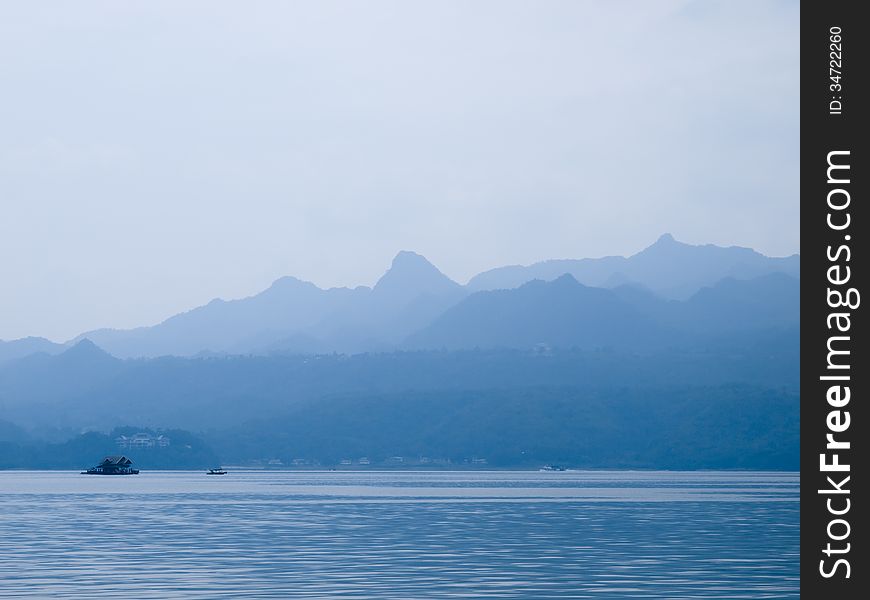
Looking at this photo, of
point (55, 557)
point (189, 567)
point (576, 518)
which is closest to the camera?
point (189, 567)

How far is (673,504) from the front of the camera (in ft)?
547

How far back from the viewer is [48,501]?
176125 millimetres
